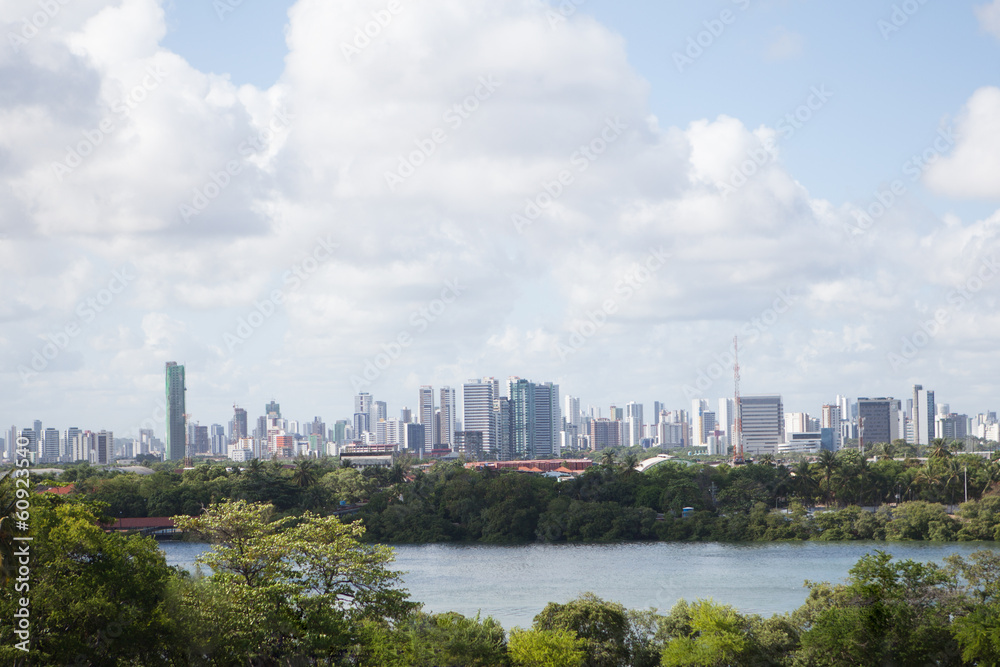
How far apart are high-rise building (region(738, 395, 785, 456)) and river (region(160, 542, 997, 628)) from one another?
143457 mm

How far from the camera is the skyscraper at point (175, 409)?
187m

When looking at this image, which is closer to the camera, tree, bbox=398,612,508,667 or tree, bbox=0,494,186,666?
tree, bbox=0,494,186,666

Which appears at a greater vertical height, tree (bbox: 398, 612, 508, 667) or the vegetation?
tree (bbox: 398, 612, 508, 667)

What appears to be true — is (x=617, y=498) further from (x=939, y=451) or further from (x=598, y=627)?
(x=598, y=627)

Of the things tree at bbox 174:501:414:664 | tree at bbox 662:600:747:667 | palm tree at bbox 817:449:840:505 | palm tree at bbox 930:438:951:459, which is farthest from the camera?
palm tree at bbox 930:438:951:459

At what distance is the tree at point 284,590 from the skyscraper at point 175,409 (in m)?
181

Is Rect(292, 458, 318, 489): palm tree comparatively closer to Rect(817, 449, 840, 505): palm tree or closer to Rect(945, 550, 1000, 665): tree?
Rect(817, 449, 840, 505): palm tree

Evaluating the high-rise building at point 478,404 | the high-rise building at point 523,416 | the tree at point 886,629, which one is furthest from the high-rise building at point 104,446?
the tree at point 886,629

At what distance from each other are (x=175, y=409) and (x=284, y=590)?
18643 cm

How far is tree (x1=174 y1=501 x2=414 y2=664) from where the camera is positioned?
572 inches

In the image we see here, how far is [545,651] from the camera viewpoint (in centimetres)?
1822

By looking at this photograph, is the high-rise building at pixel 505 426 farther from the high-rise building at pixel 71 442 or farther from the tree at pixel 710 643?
the tree at pixel 710 643

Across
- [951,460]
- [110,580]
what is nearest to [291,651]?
[110,580]

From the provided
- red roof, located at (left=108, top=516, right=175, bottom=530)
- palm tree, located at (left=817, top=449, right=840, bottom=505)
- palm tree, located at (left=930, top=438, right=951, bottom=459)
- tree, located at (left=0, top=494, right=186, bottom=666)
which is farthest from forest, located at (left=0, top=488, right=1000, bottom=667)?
palm tree, located at (left=930, top=438, right=951, bottom=459)
